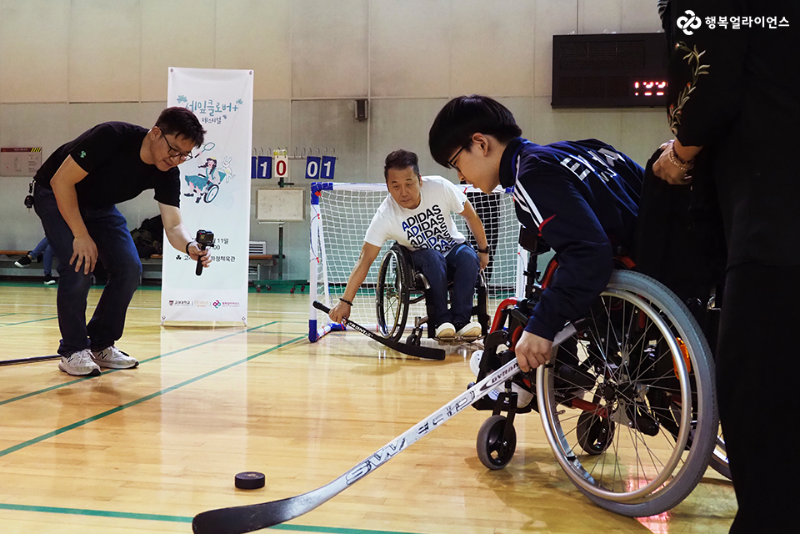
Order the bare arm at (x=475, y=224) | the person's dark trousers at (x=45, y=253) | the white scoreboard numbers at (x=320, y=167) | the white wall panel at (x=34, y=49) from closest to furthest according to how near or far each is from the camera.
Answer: the bare arm at (x=475, y=224) < the white scoreboard numbers at (x=320, y=167) < the person's dark trousers at (x=45, y=253) < the white wall panel at (x=34, y=49)

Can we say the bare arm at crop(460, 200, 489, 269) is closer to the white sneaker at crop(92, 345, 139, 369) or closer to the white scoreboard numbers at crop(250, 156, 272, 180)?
the white sneaker at crop(92, 345, 139, 369)

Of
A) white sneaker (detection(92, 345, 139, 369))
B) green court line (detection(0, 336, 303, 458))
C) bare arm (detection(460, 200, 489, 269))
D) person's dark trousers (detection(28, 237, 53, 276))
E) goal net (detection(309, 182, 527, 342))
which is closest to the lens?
green court line (detection(0, 336, 303, 458))

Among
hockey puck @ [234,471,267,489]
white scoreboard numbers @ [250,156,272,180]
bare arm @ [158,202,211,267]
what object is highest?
white scoreboard numbers @ [250,156,272,180]

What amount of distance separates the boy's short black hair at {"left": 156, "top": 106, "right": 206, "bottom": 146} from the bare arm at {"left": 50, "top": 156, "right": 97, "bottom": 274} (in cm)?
37

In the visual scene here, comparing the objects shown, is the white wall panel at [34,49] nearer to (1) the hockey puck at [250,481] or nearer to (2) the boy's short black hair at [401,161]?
(2) the boy's short black hair at [401,161]

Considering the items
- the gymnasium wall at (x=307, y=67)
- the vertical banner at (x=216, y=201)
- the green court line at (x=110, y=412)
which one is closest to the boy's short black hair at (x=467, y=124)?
the green court line at (x=110, y=412)

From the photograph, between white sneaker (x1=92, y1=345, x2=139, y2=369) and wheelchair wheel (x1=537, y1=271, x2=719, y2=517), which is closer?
wheelchair wheel (x1=537, y1=271, x2=719, y2=517)

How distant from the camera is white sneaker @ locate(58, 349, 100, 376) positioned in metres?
2.78

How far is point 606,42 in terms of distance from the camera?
300 inches

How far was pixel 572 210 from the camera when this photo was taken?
1.29 metres

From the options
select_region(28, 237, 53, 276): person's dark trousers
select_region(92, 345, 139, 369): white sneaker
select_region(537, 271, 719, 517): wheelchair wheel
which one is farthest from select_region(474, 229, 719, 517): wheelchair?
select_region(28, 237, 53, 276): person's dark trousers

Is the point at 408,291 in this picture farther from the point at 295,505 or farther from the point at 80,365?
the point at 295,505

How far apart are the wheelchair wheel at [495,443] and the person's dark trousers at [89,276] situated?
184 centimetres

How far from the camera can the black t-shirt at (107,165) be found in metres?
2.61
